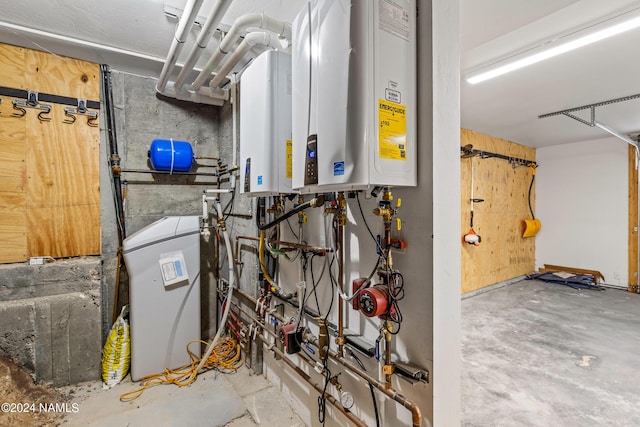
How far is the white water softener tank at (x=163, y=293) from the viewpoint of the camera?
2.37 metres

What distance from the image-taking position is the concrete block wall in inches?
84.4

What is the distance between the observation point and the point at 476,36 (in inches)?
85.4

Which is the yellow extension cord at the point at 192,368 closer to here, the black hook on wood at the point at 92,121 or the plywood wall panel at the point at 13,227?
the plywood wall panel at the point at 13,227

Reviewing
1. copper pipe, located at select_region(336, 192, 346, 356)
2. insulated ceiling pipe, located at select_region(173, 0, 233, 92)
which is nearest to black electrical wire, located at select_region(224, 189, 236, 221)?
insulated ceiling pipe, located at select_region(173, 0, 233, 92)

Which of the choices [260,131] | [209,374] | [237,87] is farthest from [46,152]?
[209,374]

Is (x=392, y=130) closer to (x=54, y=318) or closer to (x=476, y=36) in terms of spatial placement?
(x=476, y=36)

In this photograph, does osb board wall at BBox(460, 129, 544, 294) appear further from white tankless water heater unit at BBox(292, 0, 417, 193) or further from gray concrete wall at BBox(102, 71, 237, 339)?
white tankless water heater unit at BBox(292, 0, 417, 193)

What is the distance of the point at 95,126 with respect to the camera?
2494mm

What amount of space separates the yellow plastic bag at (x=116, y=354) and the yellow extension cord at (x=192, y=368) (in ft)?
0.64

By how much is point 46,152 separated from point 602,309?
6839 mm

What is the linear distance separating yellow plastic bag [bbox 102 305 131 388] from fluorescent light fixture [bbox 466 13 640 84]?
3937mm

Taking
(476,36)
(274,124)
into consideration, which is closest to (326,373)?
(274,124)

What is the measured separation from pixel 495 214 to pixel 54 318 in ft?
19.9

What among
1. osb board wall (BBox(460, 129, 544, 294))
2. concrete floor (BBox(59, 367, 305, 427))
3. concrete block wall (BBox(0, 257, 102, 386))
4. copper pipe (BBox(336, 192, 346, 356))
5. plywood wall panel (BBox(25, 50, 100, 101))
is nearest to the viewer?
copper pipe (BBox(336, 192, 346, 356))
